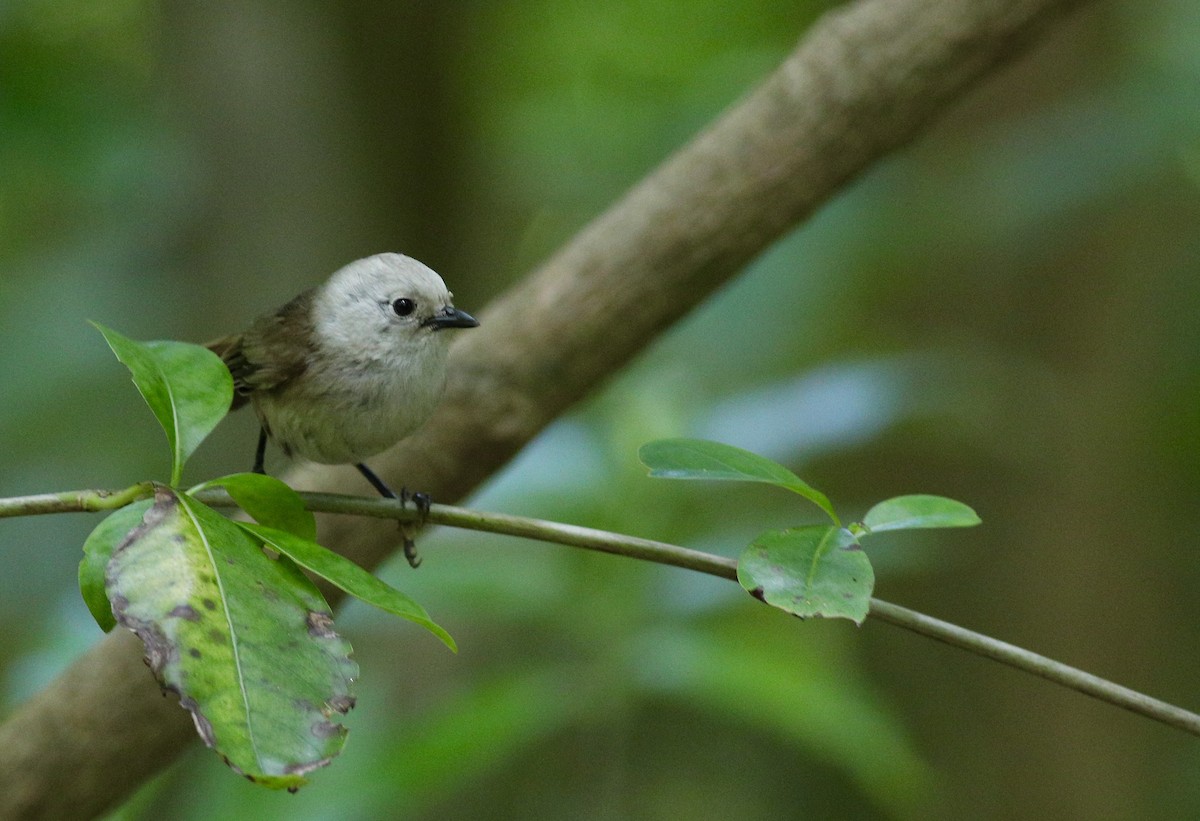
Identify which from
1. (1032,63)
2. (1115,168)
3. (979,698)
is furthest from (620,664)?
(1032,63)

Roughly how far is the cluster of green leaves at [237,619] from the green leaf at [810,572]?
370 millimetres

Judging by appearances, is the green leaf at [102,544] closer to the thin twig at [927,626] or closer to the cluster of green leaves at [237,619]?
the cluster of green leaves at [237,619]

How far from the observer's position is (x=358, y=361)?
7.97 ft

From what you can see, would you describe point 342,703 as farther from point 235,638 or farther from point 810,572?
point 810,572

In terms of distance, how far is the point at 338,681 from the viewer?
1.17 metres

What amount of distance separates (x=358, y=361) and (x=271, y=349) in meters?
0.25

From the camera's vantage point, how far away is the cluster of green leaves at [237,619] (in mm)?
1084

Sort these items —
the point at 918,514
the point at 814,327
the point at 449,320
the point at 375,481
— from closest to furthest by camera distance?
the point at 918,514 < the point at 449,320 < the point at 375,481 < the point at 814,327

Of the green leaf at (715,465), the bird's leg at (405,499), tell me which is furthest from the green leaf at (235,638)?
the bird's leg at (405,499)

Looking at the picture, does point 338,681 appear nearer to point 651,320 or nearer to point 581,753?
point 651,320

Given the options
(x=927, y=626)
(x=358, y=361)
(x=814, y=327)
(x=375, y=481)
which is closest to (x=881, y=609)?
(x=927, y=626)

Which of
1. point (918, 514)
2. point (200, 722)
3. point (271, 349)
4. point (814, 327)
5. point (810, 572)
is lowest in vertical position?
point (200, 722)

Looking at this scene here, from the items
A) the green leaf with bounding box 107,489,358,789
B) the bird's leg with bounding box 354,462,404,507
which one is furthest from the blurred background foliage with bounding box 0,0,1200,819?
the green leaf with bounding box 107,489,358,789

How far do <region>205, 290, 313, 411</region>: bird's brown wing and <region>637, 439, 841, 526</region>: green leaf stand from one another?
126 centimetres
